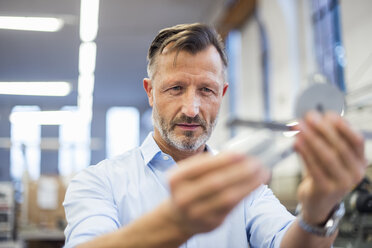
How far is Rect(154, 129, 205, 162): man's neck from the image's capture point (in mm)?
1204

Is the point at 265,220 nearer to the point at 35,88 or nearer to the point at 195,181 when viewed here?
the point at 195,181

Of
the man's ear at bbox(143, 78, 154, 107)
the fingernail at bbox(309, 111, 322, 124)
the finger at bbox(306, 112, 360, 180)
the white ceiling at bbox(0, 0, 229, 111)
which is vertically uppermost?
the white ceiling at bbox(0, 0, 229, 111)

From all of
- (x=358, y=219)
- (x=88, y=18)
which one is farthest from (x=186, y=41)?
(x=88, y=18)

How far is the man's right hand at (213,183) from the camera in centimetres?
42

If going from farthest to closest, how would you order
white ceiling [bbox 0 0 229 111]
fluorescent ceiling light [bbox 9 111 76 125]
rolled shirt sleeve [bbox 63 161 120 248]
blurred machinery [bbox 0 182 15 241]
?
fluorescent ceiling light [bbox 9 111 76 125], white ceiling [bbox 0 0 229 111], blurred machinery [bbox 0 182 15 241], rolled shirt sleeve [bbox 63 161 120 248]

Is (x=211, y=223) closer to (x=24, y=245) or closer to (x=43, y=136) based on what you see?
(x=24, y=245)

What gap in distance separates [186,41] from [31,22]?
4.88 m

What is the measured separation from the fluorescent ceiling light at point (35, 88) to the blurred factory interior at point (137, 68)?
0.03 metres

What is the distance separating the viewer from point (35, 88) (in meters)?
9.24

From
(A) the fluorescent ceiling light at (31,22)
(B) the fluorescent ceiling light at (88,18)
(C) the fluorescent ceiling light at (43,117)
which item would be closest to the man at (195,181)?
(B) the fluorescent ceiling light at (88,18)

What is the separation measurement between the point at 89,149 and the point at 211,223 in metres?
13.5

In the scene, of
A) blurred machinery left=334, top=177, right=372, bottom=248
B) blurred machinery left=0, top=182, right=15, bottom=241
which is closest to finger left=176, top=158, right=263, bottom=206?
blurred machinery left=334, top=177, right=372, bottom=248

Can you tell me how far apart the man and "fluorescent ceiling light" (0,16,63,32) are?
4.47 m

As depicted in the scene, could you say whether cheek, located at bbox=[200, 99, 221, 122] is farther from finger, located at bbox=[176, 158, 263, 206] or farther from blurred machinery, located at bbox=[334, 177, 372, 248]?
blurred machinery, located at bbox=[334, 177, 372, 248]
